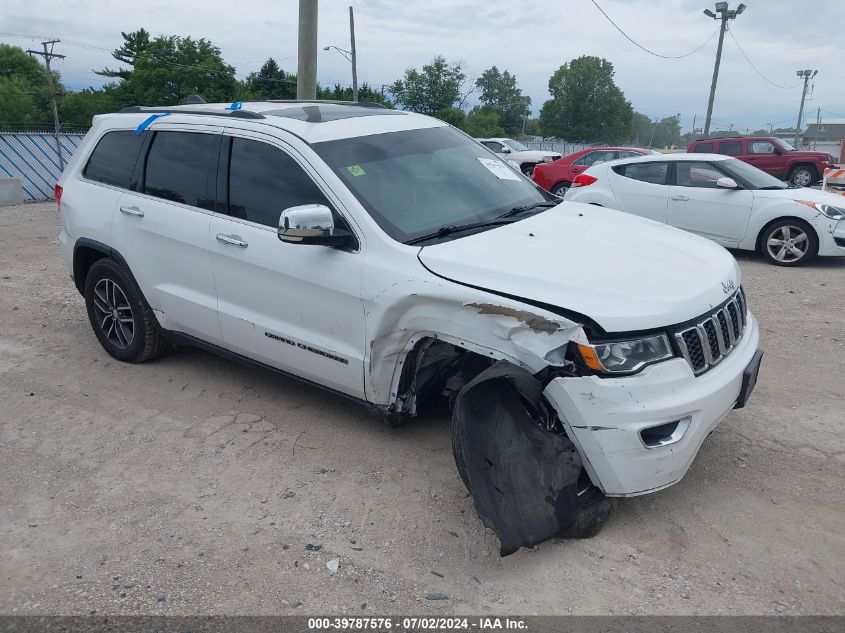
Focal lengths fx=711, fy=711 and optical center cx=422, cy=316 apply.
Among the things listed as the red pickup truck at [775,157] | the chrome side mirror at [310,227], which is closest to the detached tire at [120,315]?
the chrome side mirror at [310,227]

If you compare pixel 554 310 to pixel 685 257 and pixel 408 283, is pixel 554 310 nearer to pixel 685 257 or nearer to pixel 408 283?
pixel 408 283

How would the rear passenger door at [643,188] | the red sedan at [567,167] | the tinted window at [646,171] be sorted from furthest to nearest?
the red sedan at [567,167]
the tinted window at [646,171]
the rear passenger door at [643,188]

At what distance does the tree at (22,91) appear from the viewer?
57.5 meters

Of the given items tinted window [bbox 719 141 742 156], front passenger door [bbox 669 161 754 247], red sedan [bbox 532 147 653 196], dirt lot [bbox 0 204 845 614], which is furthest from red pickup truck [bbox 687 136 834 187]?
dirt lot [bbox 0 204 845 614]

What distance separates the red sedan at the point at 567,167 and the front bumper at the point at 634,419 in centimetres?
1300

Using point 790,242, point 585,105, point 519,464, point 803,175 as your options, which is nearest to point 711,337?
point 519,464

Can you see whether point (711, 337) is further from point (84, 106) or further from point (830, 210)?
point (84, 106)

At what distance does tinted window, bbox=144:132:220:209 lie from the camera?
4.52 metres

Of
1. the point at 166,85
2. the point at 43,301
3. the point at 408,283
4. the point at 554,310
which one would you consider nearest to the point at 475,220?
the point at 408,283

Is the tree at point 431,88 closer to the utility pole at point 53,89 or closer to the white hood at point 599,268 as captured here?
the utility pole at point 53,89

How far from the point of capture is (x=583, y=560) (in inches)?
122

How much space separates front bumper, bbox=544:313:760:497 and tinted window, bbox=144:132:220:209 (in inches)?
105

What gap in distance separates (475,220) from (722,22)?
37960 mm

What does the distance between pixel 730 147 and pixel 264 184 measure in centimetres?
1854
